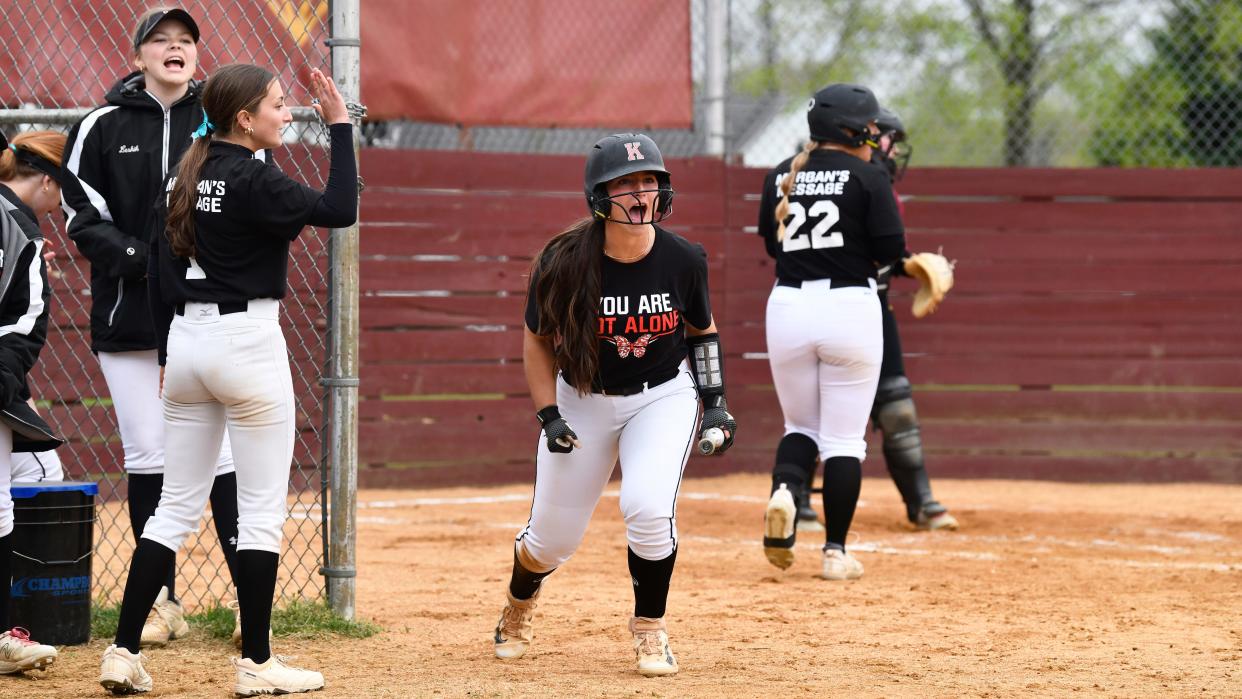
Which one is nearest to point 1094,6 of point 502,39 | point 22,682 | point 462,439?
point 502,39

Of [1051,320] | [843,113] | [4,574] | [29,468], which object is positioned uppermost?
[843,113]

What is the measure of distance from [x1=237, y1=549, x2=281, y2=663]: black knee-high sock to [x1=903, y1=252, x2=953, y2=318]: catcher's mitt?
3.87 metres

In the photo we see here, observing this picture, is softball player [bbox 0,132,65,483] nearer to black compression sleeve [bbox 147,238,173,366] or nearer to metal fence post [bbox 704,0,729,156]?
black compression sleeve [bbox 147,238,173,366]

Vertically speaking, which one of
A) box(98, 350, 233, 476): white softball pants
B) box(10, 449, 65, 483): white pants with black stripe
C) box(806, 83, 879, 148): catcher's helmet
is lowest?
box(10, 449, 65, 483): white pants with black stripe

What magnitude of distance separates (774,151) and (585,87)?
3.72 m

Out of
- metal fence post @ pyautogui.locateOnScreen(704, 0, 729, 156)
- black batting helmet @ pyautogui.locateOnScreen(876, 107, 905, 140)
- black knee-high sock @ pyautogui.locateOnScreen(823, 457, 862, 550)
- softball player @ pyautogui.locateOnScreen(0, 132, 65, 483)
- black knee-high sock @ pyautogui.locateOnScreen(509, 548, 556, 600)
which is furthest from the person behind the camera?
metal fence post @ pyautogui.locateOnScreen(704, 0, 729, 156)

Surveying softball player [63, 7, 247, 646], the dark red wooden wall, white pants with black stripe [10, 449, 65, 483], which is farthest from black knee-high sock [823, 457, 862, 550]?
the dark red wooden wall

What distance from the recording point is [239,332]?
13.9 feet

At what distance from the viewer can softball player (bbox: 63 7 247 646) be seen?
4.90 m

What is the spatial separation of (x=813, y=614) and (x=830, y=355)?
47.9 inches

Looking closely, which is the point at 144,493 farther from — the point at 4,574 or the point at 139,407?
the point at 4,574

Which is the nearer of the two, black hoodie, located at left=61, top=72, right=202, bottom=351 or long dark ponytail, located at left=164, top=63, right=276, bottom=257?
long dark ponytail, located at left=164, top=63, right=276, bottom=257

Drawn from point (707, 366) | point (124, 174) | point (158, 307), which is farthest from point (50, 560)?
point (707, 366)

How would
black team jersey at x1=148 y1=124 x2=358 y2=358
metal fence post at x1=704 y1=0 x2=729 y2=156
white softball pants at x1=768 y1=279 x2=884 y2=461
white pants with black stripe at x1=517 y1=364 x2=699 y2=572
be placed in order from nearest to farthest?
black team jersey at x1=148 y1=124 x2=358 y2=358 → white pants with black stripe at x1=517 y1=364 x2=699 y2=572 → white softball pants at x1=768 y1=279 x2=884 y2=461 → metal fence post at x1=704 y1=0 x2=729 y2=156
